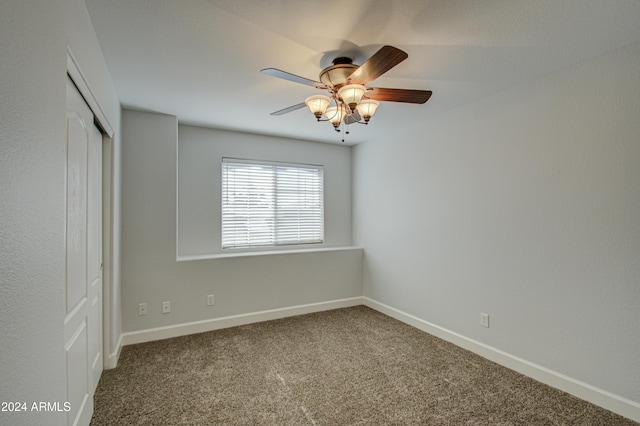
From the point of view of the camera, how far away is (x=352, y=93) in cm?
206

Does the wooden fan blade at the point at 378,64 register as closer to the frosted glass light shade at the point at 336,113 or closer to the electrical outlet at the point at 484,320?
the frosted glass light shade at the point at 336,113

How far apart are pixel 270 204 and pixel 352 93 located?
2632 millimetres

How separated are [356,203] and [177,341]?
3.01m

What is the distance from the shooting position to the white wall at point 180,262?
10.9 ft

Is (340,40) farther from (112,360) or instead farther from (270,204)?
(112,360)

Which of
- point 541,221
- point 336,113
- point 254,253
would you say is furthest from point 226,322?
point 541,221

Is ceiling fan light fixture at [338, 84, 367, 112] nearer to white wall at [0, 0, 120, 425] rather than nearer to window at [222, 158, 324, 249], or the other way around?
white wall at [0, 0, 120, 425]

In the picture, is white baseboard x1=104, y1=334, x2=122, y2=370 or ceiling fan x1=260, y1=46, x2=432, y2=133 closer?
ceiling fan x1=260, y1=46, x2=432, y2=133

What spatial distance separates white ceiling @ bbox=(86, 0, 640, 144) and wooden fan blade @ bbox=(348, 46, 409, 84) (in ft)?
0.75

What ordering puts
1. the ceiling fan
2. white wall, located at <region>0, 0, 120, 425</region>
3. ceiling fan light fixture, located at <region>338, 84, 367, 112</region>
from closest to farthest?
white wall, located at <region>0, 0, 120, 425</region> < the ceiling fan < ceiling fan light fixture, located at <region>338, 84, 367, 112</region>

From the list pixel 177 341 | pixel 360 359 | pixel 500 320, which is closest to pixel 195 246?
pixel 177 341

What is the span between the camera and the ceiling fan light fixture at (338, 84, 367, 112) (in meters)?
2.05

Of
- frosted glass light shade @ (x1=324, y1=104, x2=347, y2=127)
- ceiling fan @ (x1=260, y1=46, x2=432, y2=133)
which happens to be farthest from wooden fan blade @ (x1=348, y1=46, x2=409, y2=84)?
frosted glass light shade @ (x1=324, y1=104, x2=347, y2=127)

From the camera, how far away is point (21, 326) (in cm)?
95
